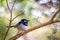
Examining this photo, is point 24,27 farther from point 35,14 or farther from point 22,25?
point 35,14

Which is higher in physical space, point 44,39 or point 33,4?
point 33,4

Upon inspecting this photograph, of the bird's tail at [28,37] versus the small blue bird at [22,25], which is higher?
the small blue bird at [22,25]

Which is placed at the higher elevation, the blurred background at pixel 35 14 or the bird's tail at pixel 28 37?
the blurred background at pixel 35 14

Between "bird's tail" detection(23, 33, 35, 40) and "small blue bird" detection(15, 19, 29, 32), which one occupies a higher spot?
"small blue bird" detection(15, 19, 29, 32)

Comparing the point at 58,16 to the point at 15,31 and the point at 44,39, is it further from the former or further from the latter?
the point at 15,31

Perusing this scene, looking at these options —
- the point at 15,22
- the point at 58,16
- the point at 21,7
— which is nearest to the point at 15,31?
the point at 15,22

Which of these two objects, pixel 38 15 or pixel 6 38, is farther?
pixel 38 15

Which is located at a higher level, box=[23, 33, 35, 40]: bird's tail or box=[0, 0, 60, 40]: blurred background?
box=[0, 0, 60, 40]: blurred background

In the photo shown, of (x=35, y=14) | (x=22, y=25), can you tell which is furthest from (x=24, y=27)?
(x=35, y=14)
